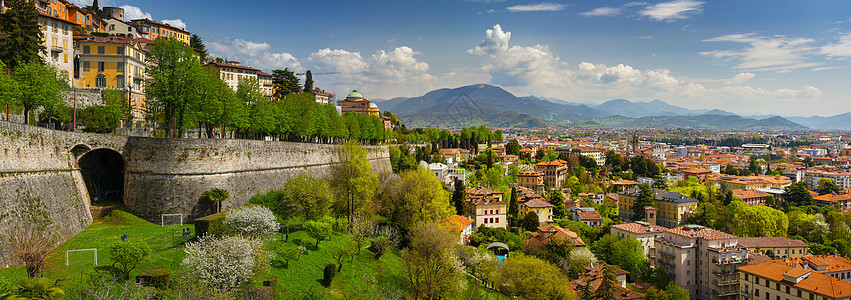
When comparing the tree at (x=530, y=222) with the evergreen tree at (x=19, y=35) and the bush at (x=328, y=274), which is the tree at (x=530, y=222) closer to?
the bush at (x=328, y=274)

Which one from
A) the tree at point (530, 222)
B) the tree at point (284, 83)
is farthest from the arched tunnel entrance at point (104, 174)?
the tree at point (530, 222)

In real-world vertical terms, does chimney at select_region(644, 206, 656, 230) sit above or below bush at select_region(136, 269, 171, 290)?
below

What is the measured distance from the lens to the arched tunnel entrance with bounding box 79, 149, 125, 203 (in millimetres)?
29375

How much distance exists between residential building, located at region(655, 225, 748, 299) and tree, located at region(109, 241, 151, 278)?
50823mm

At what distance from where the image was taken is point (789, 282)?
44.4 m

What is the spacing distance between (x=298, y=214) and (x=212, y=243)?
11.7m

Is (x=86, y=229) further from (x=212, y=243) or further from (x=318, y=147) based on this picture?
(x=318, y=147)

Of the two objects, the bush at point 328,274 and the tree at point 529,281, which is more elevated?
the bush at point 328,274

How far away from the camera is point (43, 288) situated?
49.3 ft

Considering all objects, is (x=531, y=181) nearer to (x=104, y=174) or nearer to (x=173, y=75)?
(x=173, y=75)

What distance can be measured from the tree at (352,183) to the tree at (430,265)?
529 cm

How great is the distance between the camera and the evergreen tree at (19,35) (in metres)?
36.0

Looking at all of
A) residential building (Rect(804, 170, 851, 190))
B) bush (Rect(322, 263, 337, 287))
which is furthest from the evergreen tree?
residential building (Rect(804, 170, 851, 190))

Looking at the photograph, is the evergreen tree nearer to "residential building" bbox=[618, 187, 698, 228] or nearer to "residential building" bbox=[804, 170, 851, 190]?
"residential building" bbox=[618, 187, 698, 228]
